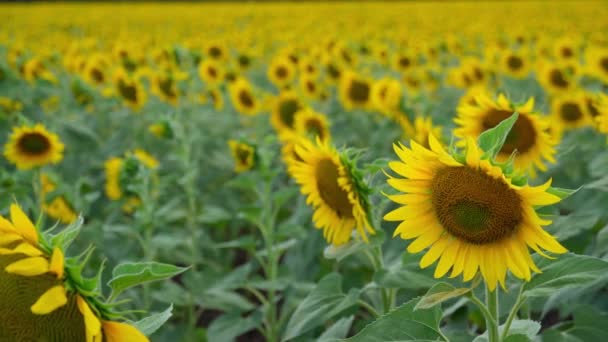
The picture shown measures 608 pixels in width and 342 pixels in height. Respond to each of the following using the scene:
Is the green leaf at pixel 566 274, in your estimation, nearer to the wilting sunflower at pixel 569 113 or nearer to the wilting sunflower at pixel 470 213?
the wilting sunflower at pixel 470 213

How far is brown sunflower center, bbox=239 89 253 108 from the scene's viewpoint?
515 centimetres

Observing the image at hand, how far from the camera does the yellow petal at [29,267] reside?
109 centimetres

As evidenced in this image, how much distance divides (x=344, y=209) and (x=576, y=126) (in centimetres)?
261

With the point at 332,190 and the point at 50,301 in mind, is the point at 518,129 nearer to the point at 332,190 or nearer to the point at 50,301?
the point at 332,190

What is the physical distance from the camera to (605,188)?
6.70ft

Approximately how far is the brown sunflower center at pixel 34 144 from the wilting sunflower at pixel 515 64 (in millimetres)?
3957

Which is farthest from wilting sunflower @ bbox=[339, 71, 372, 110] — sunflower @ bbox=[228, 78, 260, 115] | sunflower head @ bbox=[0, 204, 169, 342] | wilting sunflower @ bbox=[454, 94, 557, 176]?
sunflower head @ bbox=[0, 204, 169, 342]

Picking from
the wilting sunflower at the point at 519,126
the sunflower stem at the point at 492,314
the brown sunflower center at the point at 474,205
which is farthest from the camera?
the wilting sunflower at the point at 519,126

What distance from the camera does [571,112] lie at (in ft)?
13.6

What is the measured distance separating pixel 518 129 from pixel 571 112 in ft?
6.25

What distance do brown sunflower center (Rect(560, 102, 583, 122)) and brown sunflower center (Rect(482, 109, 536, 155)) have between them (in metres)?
1.87

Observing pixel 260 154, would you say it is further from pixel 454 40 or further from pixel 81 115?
pixel 454 40

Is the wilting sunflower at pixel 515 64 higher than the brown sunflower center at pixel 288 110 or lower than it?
higher

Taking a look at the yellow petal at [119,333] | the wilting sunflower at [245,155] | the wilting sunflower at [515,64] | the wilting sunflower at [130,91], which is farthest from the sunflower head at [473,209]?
the wilting sunflower at [515,64]
